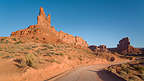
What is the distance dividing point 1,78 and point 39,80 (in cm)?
273

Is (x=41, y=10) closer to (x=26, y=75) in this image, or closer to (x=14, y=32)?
(x=14, y=32)

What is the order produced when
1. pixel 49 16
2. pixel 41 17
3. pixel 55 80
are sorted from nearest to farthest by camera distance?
pixel 55 80, pixel 41 17, pixel 49 16

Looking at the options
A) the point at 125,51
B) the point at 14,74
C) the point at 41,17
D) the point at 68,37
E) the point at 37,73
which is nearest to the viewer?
the point at 14,74

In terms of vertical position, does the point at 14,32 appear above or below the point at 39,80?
above

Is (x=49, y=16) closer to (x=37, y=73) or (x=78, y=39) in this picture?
(x=78, y=39)

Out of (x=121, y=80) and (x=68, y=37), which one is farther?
(x=68, y=37)

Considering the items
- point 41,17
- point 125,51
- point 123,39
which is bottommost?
point 125,51

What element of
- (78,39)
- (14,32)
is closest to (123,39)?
(78,39)

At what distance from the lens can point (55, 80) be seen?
7.95 meters

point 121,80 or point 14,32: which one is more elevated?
point 14,32

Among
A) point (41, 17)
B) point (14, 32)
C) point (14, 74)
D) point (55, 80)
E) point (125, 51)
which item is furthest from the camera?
point (125, 51)

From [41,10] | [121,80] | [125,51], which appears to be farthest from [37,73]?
[125,51]

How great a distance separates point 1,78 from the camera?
21.4 ft

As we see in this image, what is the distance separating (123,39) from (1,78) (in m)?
104
